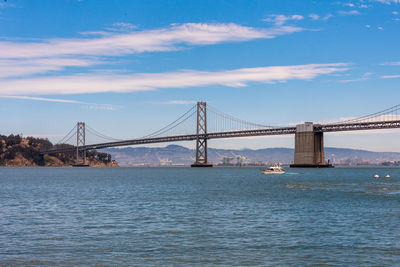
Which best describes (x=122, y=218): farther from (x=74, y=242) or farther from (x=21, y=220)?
(x=74, y=242)

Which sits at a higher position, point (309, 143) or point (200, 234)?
point (309, 143)

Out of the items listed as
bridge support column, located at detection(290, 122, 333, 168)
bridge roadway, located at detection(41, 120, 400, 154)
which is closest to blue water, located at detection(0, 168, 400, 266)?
bridge roadway, located at detection(41, 120, 400, 154)

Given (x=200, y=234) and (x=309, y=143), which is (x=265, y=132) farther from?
(x=200, y=234)

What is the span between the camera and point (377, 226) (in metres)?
25.5

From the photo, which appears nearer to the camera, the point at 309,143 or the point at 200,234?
the point at 200,234

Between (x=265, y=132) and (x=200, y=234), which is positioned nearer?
(x=200, y=234)

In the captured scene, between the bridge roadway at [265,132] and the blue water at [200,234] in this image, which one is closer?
the blue water at [200,234]

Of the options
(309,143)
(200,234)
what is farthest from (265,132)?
(200,234)

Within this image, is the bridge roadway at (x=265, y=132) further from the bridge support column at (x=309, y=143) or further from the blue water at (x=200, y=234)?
the blue water at (x=200, y=234)

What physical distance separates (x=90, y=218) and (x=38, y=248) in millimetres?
9022

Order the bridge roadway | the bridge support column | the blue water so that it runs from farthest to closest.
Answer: the bridge support column → the bridge roadway → the blue water

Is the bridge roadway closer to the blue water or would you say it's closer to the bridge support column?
the bridge support column

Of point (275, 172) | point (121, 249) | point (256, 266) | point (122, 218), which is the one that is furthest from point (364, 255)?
point (275, 172)

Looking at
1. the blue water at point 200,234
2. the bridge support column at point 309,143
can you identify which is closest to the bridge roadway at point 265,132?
the bridge support column at point 309,143
